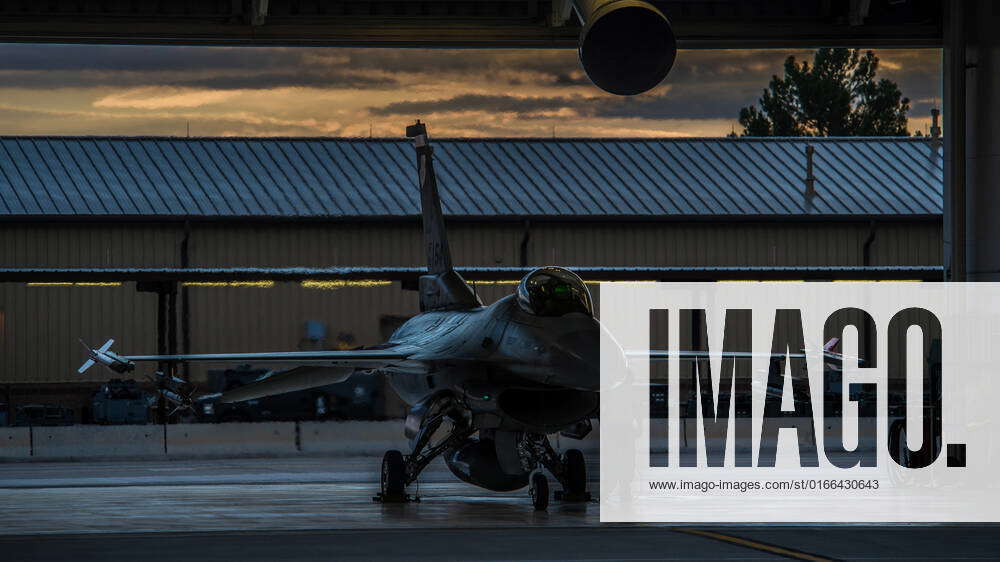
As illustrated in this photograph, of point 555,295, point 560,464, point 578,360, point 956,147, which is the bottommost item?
point 560,464

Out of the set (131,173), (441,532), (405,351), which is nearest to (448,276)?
(405,351)

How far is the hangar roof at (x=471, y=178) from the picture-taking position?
1677 inches

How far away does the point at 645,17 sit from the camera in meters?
16.1

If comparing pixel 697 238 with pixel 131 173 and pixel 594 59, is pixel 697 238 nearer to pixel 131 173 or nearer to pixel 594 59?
pixel 131 173

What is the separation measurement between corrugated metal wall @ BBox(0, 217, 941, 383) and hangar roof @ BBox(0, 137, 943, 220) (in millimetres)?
523

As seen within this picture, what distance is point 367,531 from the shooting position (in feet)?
48.7

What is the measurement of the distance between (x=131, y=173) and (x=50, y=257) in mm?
4488

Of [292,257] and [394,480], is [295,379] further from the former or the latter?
[292,257]

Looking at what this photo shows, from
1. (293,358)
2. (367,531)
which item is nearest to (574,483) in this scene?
(293,358)

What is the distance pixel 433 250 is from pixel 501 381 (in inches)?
232

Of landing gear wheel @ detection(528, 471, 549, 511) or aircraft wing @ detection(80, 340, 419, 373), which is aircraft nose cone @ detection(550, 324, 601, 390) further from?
aircraft wing @ detection(80, 340, 419, 373)

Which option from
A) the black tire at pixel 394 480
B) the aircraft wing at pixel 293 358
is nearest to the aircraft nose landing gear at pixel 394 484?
the black tire at pixel 394 480

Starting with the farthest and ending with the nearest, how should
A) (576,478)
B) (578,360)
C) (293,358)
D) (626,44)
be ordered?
(293,358)
(576,478)
(626,44)
(578,360)

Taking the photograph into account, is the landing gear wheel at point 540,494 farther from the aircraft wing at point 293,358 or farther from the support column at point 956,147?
the support column at point 956,147
